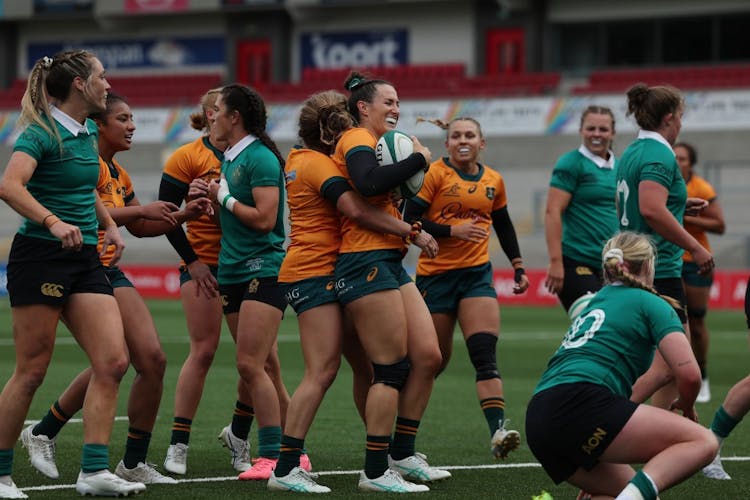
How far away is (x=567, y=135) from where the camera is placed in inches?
1268

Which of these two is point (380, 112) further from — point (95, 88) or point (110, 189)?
point (110, 189)

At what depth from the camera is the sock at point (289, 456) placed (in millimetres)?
6720

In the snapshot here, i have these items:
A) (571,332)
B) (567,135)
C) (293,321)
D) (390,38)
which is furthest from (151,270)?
(571,332)

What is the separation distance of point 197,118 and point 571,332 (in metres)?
3.25

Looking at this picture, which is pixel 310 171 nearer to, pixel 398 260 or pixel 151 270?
pixel 398 260

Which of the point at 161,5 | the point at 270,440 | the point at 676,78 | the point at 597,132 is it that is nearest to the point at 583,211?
the point at 597,132

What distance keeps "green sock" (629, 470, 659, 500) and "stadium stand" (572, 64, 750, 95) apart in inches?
1063

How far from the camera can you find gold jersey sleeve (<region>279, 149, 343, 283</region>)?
6.92m

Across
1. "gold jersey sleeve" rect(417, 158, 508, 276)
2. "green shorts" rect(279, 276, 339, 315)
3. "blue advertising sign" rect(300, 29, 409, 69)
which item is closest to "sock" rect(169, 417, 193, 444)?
"green shorts" rect(279, 276, 339, 315)

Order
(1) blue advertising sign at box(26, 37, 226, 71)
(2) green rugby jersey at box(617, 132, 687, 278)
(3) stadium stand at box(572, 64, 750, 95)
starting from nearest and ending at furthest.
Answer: (2) green rugby jersey at box(617, 132, 687, 278), (3) stadium stand at box(572, 64, 750, 95), (1) blue advertising sign at box(26, 37, 226, 71)

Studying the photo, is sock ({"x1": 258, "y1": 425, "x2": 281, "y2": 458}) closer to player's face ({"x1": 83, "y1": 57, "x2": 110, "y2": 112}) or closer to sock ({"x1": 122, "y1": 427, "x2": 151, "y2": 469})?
sock ({"x1": 122, "y1": 427, "x2": 151, "y2": 469})

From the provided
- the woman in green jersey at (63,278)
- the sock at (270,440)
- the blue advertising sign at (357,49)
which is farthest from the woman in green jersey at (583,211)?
the blue advertising sign at (357,49)

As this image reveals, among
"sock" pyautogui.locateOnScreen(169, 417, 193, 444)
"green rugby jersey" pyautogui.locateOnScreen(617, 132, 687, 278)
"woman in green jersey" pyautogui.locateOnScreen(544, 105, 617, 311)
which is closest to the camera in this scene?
"green rugby jersey" pyautogui.locateOnScreen(617, 132, 687, 278)

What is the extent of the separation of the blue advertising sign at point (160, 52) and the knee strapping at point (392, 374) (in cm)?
3699
